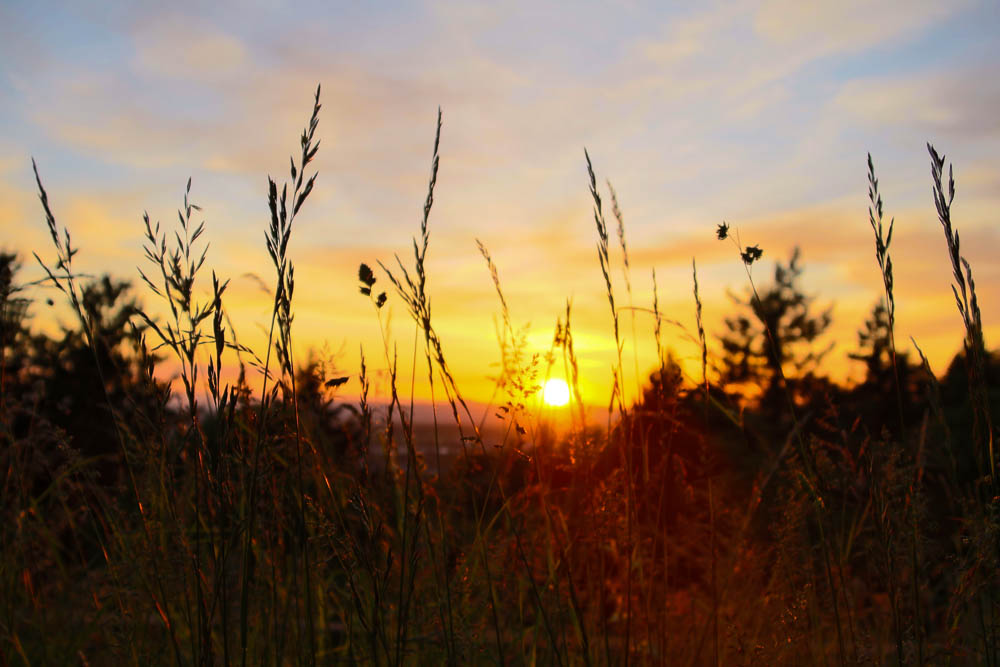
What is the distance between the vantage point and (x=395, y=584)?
2389 millimetres

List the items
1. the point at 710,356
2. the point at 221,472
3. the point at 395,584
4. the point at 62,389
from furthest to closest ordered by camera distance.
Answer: the point at 62,389 → the point at 395,584 → the point at 710,356 → the point at 221,472

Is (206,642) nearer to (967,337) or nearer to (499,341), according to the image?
(499,341)

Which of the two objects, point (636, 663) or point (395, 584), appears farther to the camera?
point (395, 584)

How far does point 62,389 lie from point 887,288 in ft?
35.7

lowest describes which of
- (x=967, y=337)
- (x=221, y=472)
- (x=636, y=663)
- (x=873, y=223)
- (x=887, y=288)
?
(x=636, y=663)

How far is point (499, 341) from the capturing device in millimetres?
2135

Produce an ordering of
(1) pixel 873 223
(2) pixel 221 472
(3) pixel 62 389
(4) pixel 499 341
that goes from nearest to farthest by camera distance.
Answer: (2) pixel 221 472
(1) pixel 873 223
(4) pixel 499 341
(3) pixel 62 389

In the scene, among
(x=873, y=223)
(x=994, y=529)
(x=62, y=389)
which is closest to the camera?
(x=994, y=529)

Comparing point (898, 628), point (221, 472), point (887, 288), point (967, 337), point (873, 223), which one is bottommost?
point (898, 628)

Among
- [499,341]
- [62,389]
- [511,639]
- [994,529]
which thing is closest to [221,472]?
[499,341]

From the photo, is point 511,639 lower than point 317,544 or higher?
lower

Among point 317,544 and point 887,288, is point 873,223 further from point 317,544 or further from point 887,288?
point 317,544

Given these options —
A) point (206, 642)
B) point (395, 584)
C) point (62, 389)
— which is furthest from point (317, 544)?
point (62, 389)

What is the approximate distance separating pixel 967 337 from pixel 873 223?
28 cm
